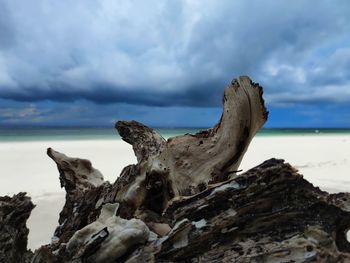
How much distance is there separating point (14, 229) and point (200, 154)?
1.78 metres

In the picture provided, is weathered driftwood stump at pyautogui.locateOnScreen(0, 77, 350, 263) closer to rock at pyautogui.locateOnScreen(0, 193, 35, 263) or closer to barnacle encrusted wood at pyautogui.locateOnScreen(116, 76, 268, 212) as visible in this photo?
rock at pyautogui.locateOnScreen(0, 193, 35, 263)

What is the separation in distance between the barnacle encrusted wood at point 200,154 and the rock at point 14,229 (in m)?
0.84

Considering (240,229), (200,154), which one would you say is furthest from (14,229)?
(200,154)

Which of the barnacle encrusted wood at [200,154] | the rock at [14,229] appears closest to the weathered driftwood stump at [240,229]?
the rock at [14,229]

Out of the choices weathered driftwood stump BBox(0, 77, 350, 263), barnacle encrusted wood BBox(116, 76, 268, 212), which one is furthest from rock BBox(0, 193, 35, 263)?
barnacle encrusted wood BBox(116, 76, 268, 212)

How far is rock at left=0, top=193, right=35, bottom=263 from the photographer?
2666mm

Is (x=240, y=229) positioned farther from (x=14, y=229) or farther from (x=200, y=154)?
(x=14, y=229)

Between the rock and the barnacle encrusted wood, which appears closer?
the rock

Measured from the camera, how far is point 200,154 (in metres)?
3.72

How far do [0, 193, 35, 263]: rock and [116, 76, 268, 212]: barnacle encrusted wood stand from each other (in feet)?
2.76

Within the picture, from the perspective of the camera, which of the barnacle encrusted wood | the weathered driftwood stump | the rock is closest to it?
the weathered driftwood stump

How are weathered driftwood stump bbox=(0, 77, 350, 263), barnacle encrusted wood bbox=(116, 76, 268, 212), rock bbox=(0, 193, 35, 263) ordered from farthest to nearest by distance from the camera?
1. barnacle encrusted wood bbox=(116, 76, 268, 212)
2. rock bbox=(0, 193, 35, 263)
3. weathered driftwood stump bbox=(0, 77, 350, 263)

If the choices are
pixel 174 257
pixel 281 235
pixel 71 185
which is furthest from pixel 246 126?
pixel 71 185

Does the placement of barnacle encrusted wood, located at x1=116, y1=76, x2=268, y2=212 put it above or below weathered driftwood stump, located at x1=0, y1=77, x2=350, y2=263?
above
